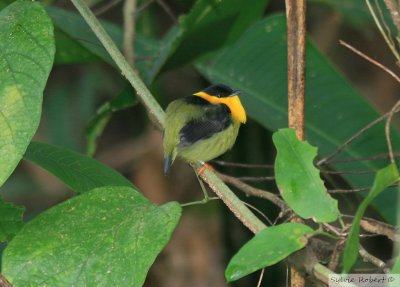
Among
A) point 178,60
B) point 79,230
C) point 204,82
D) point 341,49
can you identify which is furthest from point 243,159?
point 79,230

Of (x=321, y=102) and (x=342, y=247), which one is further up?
(x=342, y=247)

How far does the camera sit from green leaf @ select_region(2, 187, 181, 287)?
1378 millimetres

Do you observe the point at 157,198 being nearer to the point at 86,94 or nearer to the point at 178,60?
the point at 86,94

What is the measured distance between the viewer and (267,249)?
119 cm

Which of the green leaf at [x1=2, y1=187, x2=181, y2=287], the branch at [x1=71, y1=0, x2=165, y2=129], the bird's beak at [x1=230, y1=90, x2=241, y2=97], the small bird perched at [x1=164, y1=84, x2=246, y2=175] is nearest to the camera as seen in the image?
the green leaf at [x1=2, y1=187, x2=181, y2=287]

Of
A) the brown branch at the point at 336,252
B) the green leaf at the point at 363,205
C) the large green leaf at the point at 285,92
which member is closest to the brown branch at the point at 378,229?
the brown branch at the point at 336,252

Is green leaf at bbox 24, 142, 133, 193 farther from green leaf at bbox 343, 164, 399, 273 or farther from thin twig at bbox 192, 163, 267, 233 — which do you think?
green leaf at bbox 343, 164, 399, 273

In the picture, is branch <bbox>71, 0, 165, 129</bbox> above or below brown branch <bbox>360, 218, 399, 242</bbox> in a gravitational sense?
above

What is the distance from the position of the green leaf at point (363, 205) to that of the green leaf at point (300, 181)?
0.08 m

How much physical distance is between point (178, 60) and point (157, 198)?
192 cm

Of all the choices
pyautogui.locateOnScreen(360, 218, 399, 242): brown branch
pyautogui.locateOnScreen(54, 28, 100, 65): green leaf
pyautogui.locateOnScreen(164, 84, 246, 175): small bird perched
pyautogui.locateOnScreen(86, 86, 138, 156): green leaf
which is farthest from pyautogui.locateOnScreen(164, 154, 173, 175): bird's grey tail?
pyautogui.locateOnScreen(360, 218, 399, 242): brown branch

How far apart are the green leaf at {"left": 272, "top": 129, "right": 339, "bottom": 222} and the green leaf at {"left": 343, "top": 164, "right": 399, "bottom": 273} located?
8cm

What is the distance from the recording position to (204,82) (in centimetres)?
367

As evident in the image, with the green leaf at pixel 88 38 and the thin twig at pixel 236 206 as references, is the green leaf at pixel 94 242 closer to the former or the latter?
the thin twig at pixel 236 206
